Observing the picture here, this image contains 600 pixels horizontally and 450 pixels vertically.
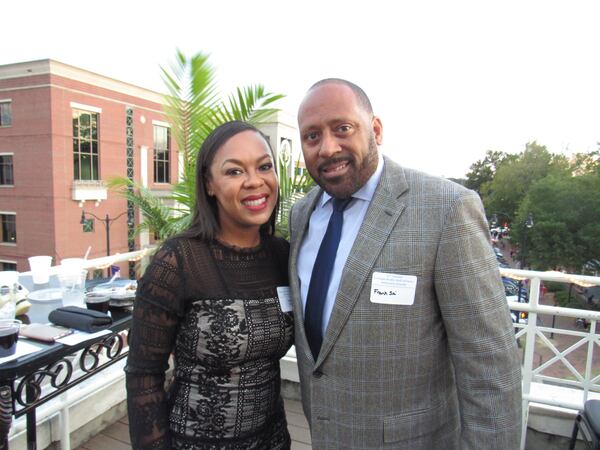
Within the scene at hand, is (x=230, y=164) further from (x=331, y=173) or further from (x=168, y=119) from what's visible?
(x=168, y=119)

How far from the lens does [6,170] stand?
19.2m

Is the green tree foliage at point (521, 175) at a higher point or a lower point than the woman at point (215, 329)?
higher

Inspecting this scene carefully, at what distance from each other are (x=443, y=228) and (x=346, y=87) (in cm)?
59

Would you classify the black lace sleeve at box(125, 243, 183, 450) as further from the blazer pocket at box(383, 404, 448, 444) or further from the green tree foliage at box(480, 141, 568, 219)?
the green tree foliage at box(480, 141, 568, 219)

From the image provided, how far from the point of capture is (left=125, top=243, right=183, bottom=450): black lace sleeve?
4.17 feet

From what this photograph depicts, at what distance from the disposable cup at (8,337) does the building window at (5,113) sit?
21858 mm

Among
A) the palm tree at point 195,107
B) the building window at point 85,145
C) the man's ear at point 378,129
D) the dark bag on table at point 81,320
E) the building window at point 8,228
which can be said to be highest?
the building window at point 85,145

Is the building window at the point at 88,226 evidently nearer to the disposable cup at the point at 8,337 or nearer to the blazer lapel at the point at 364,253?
the disposable cup at the point at 8,337

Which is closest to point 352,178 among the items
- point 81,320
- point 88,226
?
point 81,320

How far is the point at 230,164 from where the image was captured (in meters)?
1.38

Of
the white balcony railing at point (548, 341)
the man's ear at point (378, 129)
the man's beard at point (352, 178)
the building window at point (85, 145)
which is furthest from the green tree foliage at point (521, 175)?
the man's beard at point (352, 178)

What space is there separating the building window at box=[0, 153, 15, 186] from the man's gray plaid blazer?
898 inches

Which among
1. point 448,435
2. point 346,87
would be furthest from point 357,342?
point 346,87

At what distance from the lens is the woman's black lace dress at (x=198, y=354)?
1.27 m
